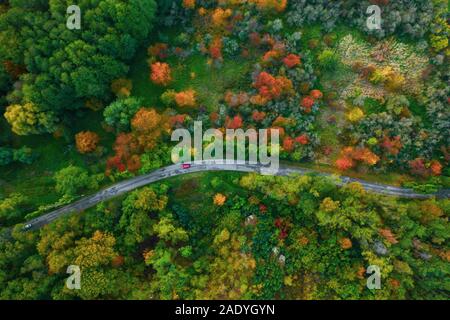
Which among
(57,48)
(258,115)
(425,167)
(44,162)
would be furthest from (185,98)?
(425,167)

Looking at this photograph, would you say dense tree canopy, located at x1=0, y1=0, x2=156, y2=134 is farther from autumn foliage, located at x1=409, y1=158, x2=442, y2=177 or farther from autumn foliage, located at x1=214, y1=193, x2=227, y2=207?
autumn foliage, located at x1=409, y1=158, x2=442, y2=177

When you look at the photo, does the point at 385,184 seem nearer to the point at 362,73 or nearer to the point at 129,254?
the point at 362,73

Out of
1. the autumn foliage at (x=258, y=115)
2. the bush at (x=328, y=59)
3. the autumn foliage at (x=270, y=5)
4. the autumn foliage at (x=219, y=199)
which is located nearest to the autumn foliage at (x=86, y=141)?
the autumn foliage at (x=219, y=199)

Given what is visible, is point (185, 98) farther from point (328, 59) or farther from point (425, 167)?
point (425, 167)

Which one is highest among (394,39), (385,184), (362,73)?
(394,39)

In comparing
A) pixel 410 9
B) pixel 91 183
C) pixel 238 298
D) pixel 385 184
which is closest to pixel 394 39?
pixel 410 9

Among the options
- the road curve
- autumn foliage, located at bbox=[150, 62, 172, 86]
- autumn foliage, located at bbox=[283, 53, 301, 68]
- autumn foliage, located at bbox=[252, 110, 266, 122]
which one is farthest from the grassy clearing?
autumn foliage, located at bbox=[283, 53, 301, 68]
